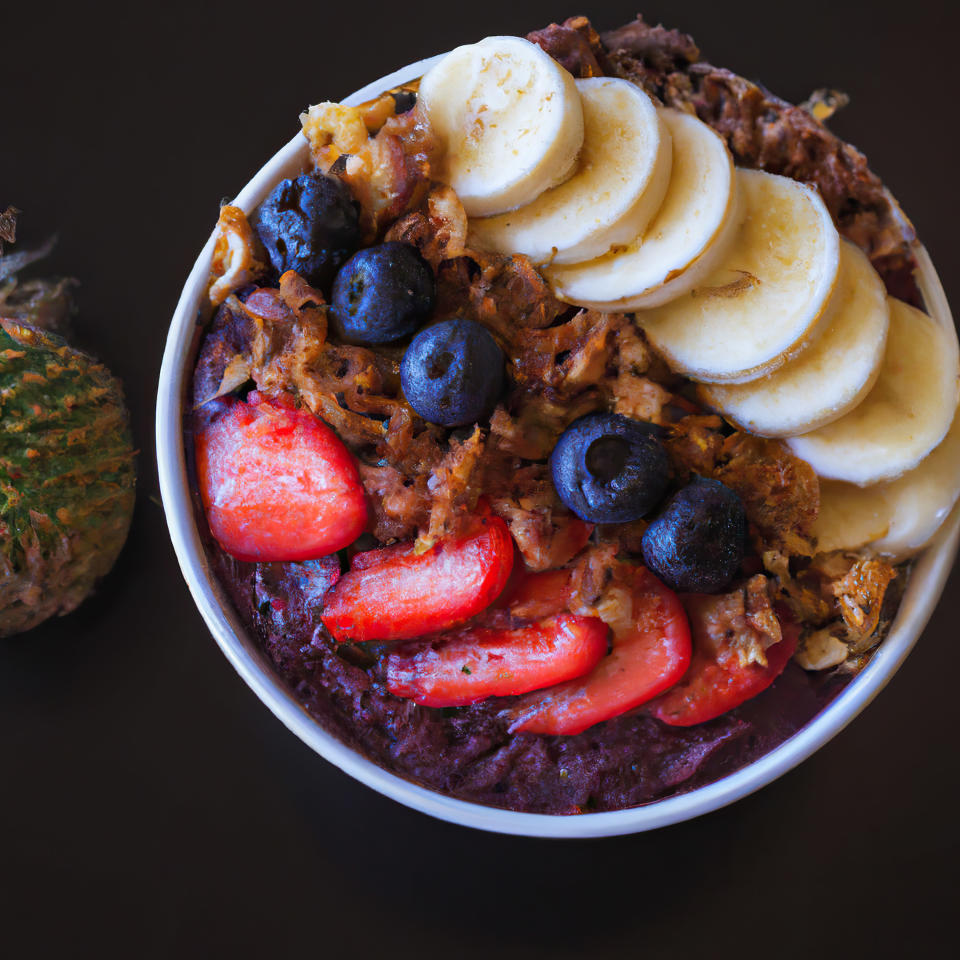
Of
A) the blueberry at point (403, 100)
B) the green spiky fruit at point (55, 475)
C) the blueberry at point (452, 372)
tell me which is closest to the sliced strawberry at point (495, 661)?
the blueberry at point (452, 372)

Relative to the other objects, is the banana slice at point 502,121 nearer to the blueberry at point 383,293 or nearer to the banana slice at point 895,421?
the blueberry at point 383,293

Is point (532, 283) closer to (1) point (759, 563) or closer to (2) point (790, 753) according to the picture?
(1) point (759, 563)

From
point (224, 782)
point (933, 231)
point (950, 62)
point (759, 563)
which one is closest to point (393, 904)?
point (224, 782)

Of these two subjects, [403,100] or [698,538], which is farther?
[403,100]

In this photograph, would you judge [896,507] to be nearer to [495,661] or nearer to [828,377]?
[828,377]

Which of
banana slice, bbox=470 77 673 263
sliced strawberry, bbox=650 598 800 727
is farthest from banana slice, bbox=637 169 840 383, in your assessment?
sliced strawberry, bbox=650 598 800 727

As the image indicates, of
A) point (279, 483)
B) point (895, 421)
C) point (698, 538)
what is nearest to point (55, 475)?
point (279, 483)
